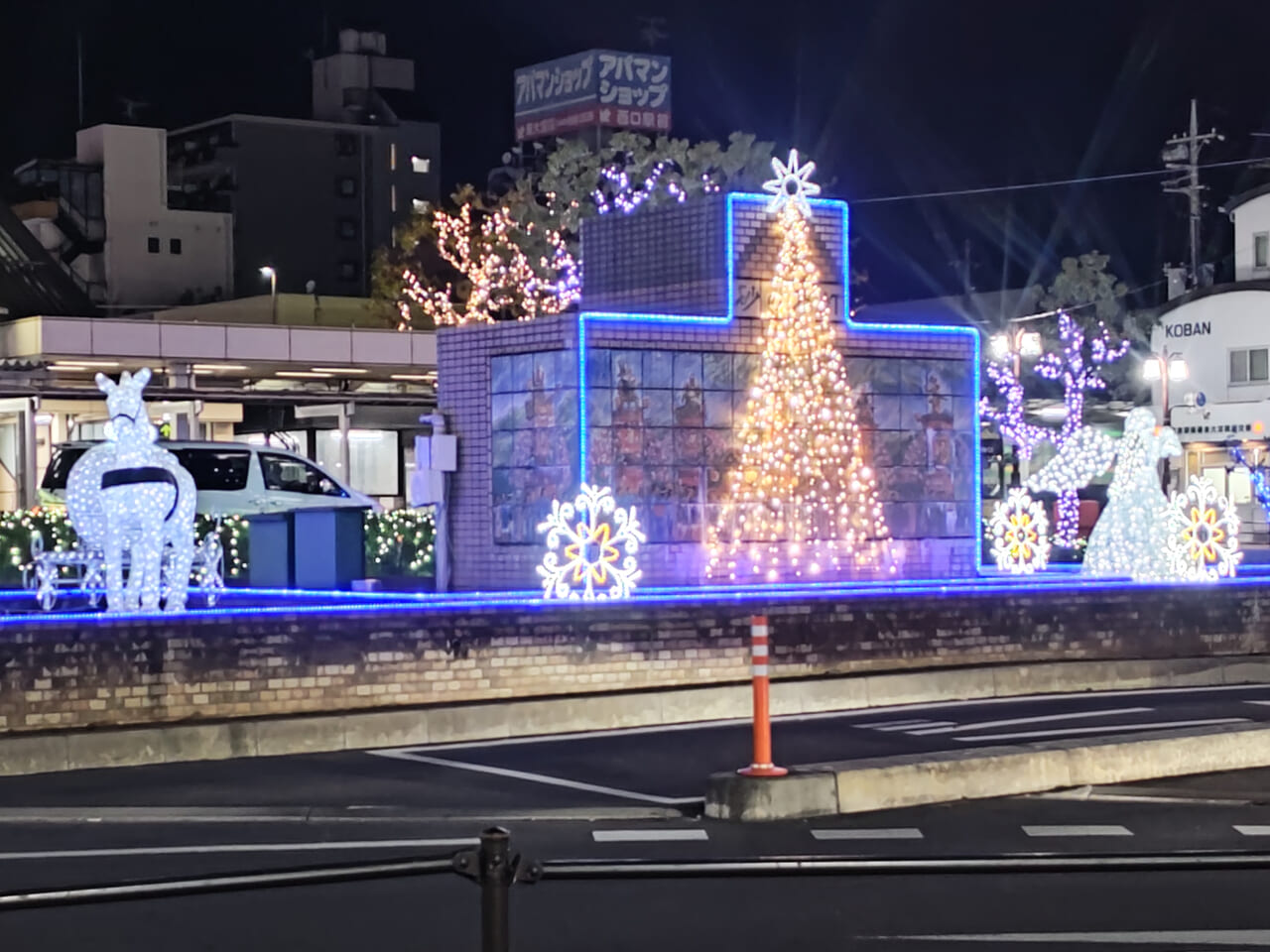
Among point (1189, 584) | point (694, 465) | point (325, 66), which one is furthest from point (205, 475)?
point (325, 66)

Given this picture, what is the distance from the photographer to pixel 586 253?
24.7 m

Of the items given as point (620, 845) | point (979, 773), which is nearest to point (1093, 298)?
point (979, 773)

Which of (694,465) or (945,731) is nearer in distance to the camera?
(945,731)

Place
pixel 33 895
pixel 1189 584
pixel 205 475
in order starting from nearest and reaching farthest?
pixel 33 895
pixel 1189 584
pixel 205 475

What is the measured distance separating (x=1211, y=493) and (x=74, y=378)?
84.8ft

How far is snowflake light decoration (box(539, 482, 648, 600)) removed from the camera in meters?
18.7

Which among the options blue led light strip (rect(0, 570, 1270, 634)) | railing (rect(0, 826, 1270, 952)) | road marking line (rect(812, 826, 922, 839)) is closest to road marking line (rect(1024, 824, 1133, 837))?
road marking line (rect(812, 826, 922, 839))

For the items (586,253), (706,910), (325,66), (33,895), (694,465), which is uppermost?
(325,66)

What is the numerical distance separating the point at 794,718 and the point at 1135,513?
842cm

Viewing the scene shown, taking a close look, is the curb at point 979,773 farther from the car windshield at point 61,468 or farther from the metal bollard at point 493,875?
the car windshield at point 61,468

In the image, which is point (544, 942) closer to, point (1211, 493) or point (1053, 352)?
point (1211, 493)

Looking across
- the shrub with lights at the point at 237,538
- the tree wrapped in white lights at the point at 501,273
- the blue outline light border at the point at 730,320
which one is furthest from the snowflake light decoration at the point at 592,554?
the tree wrapped in white lights at the point at 501,273

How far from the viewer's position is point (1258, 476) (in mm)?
40938

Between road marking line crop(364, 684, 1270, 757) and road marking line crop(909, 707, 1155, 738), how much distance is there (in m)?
0.97
